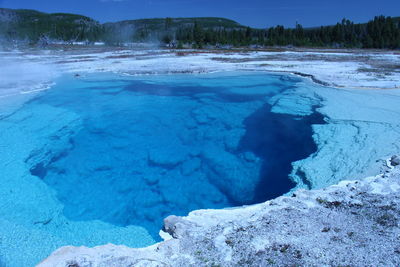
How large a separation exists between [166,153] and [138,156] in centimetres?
77

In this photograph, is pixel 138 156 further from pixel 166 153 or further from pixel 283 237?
pixel 283 237

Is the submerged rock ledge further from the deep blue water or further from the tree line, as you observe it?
the tree line

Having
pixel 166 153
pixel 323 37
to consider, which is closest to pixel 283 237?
pixel 166 153

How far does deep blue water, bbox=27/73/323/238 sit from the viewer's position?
5832mm

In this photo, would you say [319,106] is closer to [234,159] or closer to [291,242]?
[234,159]

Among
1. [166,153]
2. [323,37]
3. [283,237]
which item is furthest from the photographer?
[323,37]

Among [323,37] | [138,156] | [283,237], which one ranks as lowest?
[138,156]

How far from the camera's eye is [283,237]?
11.3 ft

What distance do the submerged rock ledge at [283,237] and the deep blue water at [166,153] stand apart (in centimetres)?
144

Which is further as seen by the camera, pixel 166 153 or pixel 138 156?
pixel 166 153

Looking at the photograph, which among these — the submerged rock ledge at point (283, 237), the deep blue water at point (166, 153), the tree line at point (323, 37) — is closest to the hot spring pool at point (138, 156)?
the deep blue water at point (166, 153)

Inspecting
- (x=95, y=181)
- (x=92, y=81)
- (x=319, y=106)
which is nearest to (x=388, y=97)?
(x=319, y=106)

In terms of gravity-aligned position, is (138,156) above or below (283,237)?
below

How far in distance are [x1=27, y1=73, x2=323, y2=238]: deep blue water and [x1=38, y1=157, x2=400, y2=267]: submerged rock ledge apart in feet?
4.71
